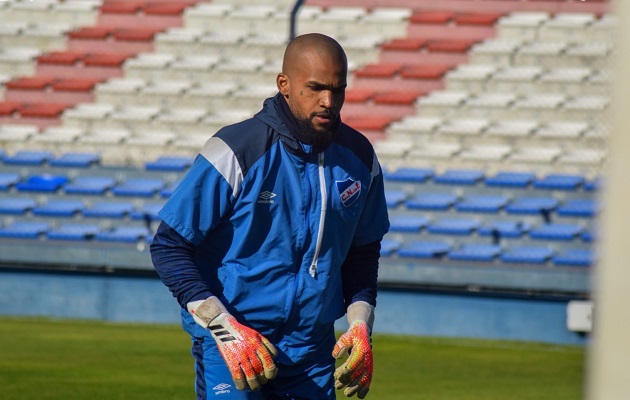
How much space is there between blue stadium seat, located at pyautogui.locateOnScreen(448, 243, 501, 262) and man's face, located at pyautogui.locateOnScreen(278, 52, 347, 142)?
10.7 m

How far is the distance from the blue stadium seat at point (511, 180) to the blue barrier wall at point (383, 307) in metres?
2.93

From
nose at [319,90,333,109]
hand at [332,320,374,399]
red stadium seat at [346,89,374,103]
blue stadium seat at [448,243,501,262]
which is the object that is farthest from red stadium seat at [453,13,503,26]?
nose at [319,90,333,109]

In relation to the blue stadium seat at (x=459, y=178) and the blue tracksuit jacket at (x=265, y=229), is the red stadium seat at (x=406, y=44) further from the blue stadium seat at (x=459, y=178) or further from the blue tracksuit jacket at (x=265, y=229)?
the blue tracksuit jacket at (x=265, y=229)

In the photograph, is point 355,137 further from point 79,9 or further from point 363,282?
point 79,9

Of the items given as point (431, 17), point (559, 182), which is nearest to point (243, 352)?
point (559, 182)

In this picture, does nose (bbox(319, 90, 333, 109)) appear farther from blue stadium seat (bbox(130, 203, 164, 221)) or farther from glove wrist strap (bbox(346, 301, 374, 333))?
blue stadium seat (bbox(130, 203, 164, 221))

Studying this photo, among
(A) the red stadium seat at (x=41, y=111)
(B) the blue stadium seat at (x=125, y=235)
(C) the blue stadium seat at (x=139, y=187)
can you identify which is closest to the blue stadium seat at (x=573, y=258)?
(B) the blue stadium seat at (x=125, y=235)

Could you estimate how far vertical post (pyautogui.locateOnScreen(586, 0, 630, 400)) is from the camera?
135cm

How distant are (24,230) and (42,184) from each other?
1110 millimetres

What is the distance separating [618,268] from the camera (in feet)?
4.49

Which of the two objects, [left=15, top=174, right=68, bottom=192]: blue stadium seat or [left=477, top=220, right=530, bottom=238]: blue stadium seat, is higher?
[left=15, top=174, right=68, bottom=192]: blue stadium seat

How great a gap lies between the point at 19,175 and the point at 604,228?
1632 cm

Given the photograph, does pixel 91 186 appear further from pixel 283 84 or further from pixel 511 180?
pixel 283 84

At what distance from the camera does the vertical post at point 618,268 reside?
1354mm
